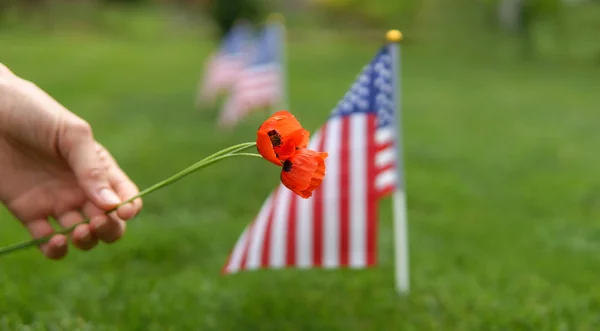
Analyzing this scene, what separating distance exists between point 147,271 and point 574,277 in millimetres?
2213

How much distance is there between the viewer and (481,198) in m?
5.32

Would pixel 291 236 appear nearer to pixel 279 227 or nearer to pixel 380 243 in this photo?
pixel 279 227

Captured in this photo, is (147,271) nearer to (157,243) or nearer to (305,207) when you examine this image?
(157,243)

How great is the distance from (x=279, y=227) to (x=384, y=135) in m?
0.61

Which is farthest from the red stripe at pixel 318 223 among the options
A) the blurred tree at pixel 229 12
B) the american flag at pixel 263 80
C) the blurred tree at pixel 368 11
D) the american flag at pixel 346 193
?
the blurred tree at pixel 368 11

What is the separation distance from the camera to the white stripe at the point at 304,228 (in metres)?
2.79

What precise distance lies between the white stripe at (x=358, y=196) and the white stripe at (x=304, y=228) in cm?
17

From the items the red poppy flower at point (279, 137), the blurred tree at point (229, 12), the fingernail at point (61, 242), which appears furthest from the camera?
the blurred tree at point (229, 12)

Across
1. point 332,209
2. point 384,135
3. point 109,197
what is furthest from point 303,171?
point 384,135

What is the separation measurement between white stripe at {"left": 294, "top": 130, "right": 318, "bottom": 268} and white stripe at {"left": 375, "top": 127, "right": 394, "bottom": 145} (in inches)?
10.8

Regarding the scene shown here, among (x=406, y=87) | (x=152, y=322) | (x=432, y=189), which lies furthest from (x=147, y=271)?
(x=406, y=87)

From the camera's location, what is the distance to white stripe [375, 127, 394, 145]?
9.58 ft

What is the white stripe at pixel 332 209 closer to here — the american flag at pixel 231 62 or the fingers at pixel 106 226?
the fingers at pixel 106 226

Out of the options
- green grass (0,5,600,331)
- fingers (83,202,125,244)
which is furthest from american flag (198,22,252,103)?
fingers (83,202,125,244)
